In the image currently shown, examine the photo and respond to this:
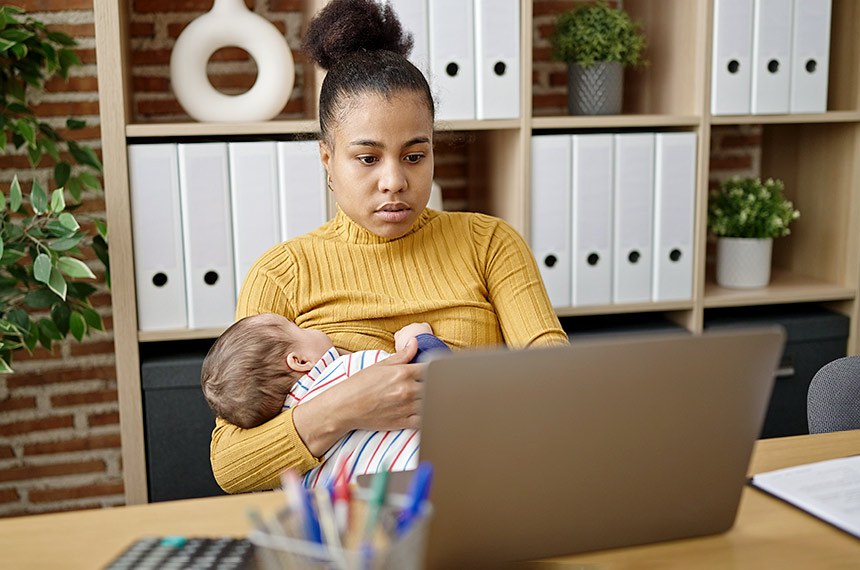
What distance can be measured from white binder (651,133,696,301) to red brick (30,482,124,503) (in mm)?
1656

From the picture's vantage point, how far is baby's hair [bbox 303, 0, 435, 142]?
1.55 meters

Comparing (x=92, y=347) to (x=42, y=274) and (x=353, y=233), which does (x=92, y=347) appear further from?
(x=353, y=233)

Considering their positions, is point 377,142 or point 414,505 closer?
point 414,505

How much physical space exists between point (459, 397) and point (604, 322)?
2.00 m

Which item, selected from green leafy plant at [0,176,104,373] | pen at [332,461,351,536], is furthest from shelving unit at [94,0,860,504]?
pen at [332,461,351,536]

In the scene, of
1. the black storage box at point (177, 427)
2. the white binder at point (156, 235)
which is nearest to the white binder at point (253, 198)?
the white binder at point (156, 235)

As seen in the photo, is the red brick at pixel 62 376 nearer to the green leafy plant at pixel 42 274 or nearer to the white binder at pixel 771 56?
the green leafy plant at pixel 42 274

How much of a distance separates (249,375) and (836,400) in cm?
91

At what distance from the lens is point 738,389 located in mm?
805

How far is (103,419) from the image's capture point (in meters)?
2.63

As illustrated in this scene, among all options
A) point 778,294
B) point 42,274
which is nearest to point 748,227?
point 778,294

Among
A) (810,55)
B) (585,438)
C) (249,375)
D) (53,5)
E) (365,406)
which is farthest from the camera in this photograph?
(810,55)

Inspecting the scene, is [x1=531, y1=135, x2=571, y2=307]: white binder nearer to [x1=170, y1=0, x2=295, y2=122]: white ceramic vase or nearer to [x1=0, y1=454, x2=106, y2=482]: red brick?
[x1=170, y1=0, x2=295, y2=122]: white ceramic vase

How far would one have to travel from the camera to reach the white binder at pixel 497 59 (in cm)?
233
